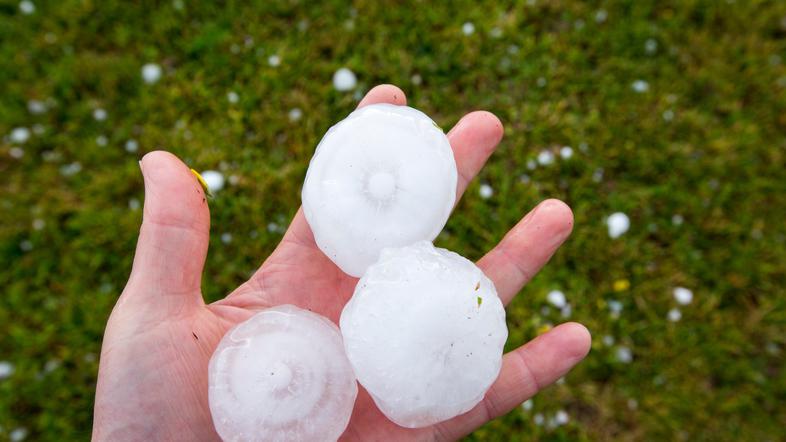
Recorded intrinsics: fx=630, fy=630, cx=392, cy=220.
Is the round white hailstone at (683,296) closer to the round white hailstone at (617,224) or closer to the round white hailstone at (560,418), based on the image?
the round white hailstone at (617,224)

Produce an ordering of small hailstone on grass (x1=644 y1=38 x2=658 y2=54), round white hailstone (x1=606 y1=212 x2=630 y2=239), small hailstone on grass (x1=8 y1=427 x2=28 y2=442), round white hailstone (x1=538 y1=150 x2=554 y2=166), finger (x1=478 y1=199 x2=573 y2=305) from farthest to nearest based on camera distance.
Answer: small hailstone on grass (x1=644 y1=38 x2=658 y2=54), round white hailstone (x1=538 y1=150 x2=554 y2=166), round white hailstone (x1=606 y1=212 x2=630 y2=239), small hailstone on grass (x1=8 y1=427 x2=28 y2=442), finger (x1=478 y1=199 x2=573 y2=305)

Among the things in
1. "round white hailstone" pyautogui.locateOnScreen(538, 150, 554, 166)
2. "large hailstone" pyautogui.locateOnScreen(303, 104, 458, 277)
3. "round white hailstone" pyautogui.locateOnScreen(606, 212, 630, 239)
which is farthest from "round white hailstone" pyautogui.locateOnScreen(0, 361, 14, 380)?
"round white hailstone" pyautogui.locateOnScreen(606, 212, 630, 239)

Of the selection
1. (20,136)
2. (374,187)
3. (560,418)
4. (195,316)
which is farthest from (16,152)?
(560,418)

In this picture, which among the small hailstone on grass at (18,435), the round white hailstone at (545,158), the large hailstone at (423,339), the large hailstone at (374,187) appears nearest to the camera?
the large hailstone at (423,339)

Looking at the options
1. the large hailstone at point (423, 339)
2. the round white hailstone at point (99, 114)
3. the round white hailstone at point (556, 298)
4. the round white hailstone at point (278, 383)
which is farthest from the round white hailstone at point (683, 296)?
the round white hailstone at point (99, 114)

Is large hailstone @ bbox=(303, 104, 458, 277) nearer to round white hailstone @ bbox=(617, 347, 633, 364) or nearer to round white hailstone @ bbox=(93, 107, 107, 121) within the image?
round white hailstone @ bbox=(617, 347, 633, 364)

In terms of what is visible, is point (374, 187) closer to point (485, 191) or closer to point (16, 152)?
point (485, 191)
